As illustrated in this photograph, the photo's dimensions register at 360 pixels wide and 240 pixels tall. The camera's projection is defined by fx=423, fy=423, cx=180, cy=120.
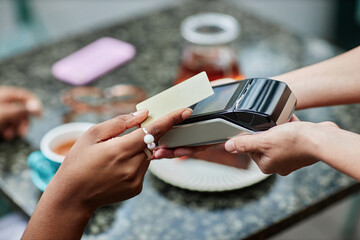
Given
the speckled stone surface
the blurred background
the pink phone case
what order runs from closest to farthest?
the speckled stone surface
the pink phone case
the blurred background

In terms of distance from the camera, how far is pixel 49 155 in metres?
0.85

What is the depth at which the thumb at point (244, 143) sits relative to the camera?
0.72 m

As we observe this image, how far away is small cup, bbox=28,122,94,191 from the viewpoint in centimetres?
86

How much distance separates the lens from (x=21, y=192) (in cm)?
91

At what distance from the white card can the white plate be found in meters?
0.21

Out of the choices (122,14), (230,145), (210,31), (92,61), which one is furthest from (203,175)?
(122,14)

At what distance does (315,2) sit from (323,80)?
2.16 metres

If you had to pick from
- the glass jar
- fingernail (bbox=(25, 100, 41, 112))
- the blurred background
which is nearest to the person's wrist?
the glass jar

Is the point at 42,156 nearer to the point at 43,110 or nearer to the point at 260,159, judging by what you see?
the point at 43,110

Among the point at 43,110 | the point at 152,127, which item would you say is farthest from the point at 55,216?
the point at 43,110

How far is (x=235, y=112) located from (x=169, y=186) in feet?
0.97

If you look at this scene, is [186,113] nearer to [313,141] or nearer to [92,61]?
[313,141]

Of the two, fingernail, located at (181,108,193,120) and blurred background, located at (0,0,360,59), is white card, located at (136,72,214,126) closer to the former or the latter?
fingernail, located at (181,108,193,120)

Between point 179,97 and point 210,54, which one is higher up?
point 179,97
